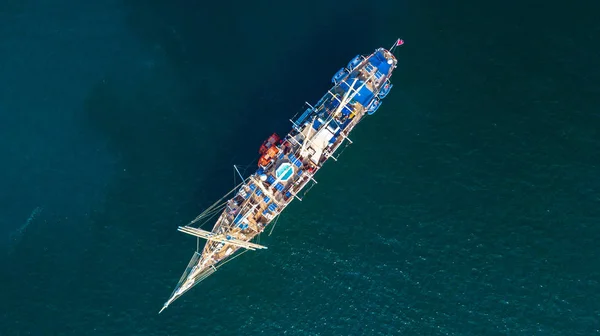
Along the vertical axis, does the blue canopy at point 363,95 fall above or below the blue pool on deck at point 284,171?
above

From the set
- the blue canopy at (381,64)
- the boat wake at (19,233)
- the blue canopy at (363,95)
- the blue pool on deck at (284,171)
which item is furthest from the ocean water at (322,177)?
the blue pool on deck at (284,171)

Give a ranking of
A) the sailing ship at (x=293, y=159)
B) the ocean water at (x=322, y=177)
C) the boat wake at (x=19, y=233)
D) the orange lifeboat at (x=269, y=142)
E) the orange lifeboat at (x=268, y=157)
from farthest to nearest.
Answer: the boat wake at (x=19, y=233), the ocean water at (x=322, y=177), the orange lifeboat at (x=269, y=142), the orange lifeboat at (x=268, y=157), the sailing ship at (x=293, y=159)

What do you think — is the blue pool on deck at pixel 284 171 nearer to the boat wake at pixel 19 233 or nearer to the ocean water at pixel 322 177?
the ocean water at pixel 322 177

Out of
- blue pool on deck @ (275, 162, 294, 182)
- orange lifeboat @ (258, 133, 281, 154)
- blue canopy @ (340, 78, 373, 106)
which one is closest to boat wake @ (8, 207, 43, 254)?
orange lifeboat @ (258, 133, 281, 154)

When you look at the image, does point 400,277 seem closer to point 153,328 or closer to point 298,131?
point 298,131

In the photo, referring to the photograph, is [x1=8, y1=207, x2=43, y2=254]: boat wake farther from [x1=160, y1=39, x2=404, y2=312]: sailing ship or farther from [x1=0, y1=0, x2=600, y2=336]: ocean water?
[x1=160, y1=39, x2=404, y2=312]: sailing ship

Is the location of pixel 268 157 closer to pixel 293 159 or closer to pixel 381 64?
pixel 293 159

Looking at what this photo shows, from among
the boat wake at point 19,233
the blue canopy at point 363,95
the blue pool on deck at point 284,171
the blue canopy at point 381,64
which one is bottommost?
the blue pool on deck at point 284,171

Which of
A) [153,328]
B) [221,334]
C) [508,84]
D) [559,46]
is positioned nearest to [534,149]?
[508,84]
